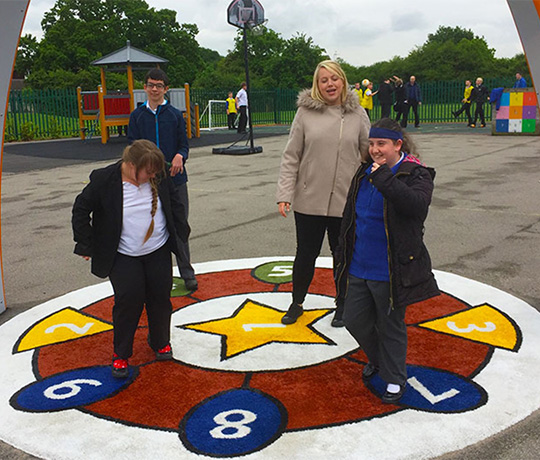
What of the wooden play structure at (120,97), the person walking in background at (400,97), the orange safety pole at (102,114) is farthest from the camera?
the person walking in background at (400,97)

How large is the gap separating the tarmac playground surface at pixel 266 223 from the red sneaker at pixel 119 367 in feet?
2.62

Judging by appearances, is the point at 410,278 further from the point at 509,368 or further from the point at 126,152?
the point at 126,152

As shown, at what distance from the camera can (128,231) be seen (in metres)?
3.61

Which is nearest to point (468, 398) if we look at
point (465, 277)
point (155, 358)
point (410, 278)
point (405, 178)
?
point (410, 278)

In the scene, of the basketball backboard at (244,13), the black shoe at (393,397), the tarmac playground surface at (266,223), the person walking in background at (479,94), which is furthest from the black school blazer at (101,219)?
the person walking in background at (479,94)

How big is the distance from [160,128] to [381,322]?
8.94 ft

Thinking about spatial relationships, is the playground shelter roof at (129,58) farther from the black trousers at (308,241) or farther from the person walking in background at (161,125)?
the black trousers at (308,241)

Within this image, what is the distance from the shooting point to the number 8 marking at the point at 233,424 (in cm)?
296

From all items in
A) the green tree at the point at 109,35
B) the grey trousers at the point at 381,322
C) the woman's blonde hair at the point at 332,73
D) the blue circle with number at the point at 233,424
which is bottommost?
the blue circle with number at the point at 233,424

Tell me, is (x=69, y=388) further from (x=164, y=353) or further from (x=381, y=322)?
(x=381, y=322)

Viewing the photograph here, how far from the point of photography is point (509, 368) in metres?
3.62

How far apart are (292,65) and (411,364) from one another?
56.9m

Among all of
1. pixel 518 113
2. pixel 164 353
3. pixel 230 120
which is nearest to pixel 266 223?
pixel 164 353

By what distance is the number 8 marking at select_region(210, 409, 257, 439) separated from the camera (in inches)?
117
